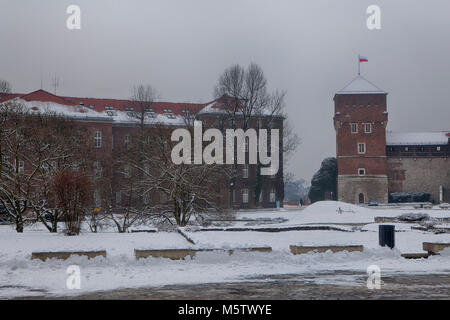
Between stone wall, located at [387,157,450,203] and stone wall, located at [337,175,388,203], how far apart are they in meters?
2.45

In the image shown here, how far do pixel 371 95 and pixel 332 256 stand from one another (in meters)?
57.3

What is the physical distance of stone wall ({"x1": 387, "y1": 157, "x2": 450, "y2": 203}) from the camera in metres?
70.4

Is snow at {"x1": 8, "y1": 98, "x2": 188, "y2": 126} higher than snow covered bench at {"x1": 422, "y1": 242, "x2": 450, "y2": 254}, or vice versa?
snow at {"x1": 8, "y1": 98, "x2": 188, "y2": 126}

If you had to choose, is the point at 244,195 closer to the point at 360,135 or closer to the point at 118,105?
the point at 360,135

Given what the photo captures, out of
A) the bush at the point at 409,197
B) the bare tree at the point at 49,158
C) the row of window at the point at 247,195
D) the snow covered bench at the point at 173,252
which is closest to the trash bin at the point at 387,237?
the snow covered bench at the point at 173,252

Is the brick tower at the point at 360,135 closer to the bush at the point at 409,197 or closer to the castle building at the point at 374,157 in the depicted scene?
the castle building at the point at 374,157

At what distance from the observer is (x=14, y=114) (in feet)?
94.2

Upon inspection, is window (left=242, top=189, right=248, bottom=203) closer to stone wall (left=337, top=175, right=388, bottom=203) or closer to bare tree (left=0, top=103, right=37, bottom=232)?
stone wall (left=337, top=175, right=388, bottom=203)

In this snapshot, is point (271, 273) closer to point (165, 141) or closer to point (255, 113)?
point (165, 141)

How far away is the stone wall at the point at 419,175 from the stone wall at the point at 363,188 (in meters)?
2.45

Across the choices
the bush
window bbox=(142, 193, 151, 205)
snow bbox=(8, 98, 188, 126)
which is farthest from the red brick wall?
window bbox=(142, 193, 151, 205)

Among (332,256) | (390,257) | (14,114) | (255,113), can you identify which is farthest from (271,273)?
(255,113)
